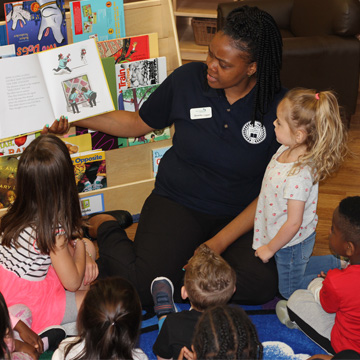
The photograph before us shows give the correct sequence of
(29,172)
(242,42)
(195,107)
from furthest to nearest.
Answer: (195,107), (242,42), (29,172)

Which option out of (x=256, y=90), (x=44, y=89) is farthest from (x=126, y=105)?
(x=256, y=90)

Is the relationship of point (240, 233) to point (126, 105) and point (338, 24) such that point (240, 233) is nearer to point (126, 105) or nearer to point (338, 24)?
point (126, 105)

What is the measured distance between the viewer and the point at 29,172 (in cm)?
182

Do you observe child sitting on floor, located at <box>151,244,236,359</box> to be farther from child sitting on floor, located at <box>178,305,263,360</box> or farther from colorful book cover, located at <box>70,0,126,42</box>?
colorful book cover, located at <box>70,0,126,42</box>

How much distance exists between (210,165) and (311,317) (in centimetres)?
68

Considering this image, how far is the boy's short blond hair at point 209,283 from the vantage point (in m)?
1.82

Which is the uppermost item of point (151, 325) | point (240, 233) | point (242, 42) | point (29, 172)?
point (242, 42)

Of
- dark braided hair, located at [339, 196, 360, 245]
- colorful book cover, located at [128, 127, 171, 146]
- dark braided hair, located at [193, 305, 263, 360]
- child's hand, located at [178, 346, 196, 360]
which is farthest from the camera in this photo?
colorful book cover, located at [128, 127, 171, 146]

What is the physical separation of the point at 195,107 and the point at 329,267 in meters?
0.87

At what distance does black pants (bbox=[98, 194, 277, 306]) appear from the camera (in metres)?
2.23

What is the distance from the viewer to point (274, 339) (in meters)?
2.19

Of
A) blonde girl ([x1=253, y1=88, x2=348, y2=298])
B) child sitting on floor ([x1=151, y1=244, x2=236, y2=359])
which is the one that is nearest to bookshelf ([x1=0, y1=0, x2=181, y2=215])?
blonde girl ([x1=253, y1=88, x2=348, y2=298])

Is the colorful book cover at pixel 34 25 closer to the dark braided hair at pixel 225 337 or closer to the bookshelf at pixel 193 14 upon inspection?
the dark braided hair at pixel 225 337

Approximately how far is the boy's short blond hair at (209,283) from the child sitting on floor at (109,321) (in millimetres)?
282
